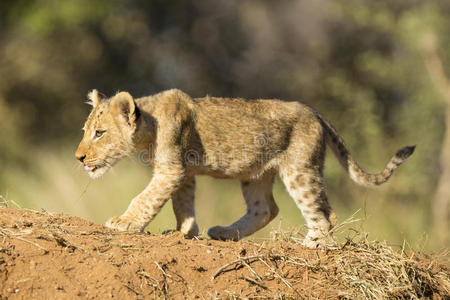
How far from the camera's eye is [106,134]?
6758 millimetres

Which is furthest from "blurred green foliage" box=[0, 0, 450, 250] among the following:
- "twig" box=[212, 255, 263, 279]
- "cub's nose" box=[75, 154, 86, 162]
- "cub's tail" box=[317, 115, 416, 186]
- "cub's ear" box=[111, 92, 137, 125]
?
"twig" box=[212, 255, 263, 279]

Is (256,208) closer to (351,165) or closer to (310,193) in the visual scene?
(310,193)

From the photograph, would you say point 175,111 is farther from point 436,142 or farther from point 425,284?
point 436,142

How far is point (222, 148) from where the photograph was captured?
720 centimetres

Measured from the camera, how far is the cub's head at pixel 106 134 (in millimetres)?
6699

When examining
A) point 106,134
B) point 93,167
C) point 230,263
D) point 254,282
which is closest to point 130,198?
point 93,167

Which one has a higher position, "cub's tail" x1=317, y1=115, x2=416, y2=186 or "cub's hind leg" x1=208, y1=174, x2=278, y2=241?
"cub's tail" x1=317, y1=115, x2=416, y2=186

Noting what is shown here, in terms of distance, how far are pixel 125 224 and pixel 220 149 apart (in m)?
1.40

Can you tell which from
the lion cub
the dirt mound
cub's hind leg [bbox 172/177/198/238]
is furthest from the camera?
cub's hind leg [bbox 172/177/198/238]

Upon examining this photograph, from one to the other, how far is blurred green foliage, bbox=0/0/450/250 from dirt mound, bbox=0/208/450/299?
17.4 feet

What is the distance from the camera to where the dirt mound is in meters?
4.72

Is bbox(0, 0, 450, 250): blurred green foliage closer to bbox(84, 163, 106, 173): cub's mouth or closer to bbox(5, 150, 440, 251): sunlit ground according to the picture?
bbox(5, 150, 440, 251): sunlit ground

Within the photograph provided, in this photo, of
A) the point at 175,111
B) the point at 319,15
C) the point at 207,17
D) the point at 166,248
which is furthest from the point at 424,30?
the point at 166,248

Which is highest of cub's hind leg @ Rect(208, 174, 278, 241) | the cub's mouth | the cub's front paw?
the cub's mouth
